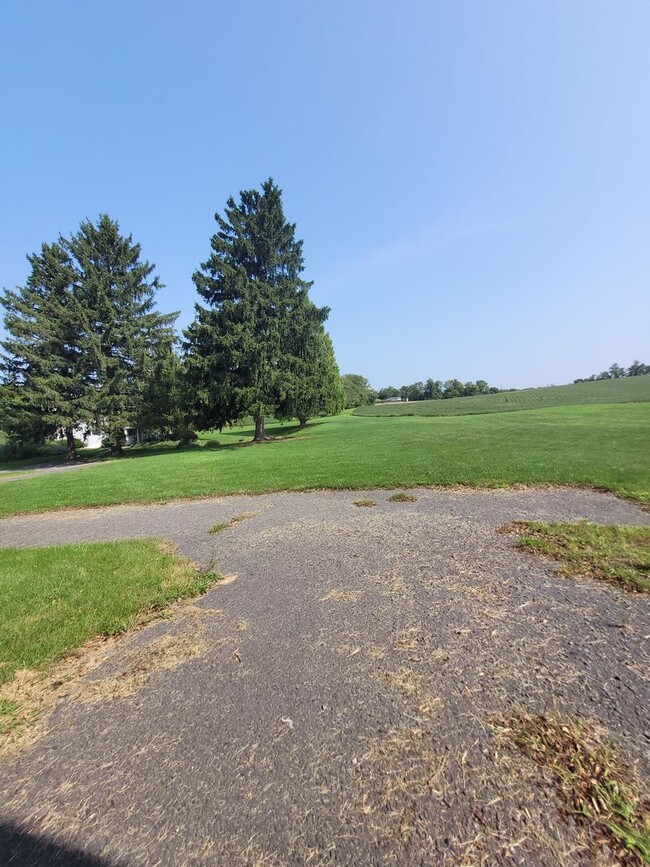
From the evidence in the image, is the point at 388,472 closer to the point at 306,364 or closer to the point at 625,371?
the point at 306,364

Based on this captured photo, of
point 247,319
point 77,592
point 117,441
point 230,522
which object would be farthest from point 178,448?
point 77,592

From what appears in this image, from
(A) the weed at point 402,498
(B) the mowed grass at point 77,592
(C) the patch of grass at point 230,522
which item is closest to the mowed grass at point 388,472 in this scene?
(A) the weed at point 402,498

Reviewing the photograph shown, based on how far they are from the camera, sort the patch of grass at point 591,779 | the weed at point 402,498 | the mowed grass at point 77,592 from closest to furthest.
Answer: the patch of grass at point 591,779 < the mowed grass at point 77,592 < the weed at point 402,498

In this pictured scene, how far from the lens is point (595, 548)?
15.6ft

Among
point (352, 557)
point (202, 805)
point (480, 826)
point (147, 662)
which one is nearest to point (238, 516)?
point (352, 557)

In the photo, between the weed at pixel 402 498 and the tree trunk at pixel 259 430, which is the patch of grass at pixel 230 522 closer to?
the weed at pixel 402 498

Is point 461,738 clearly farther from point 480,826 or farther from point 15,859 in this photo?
point 15,859

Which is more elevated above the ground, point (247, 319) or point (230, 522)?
point (247, 319)

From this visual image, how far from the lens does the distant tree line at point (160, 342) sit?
24.1 meters

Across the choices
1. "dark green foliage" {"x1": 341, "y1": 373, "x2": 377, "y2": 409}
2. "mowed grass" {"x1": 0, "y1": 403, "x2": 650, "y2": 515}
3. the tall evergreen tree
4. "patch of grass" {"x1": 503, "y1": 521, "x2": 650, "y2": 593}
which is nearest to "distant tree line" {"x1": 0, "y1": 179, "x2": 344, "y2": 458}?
the tall evergreen tree

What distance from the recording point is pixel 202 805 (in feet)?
6.15

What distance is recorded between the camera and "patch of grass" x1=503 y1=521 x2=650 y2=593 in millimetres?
4000

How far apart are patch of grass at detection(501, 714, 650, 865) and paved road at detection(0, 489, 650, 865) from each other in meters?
0.10

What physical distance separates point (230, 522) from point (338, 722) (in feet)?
17.1
